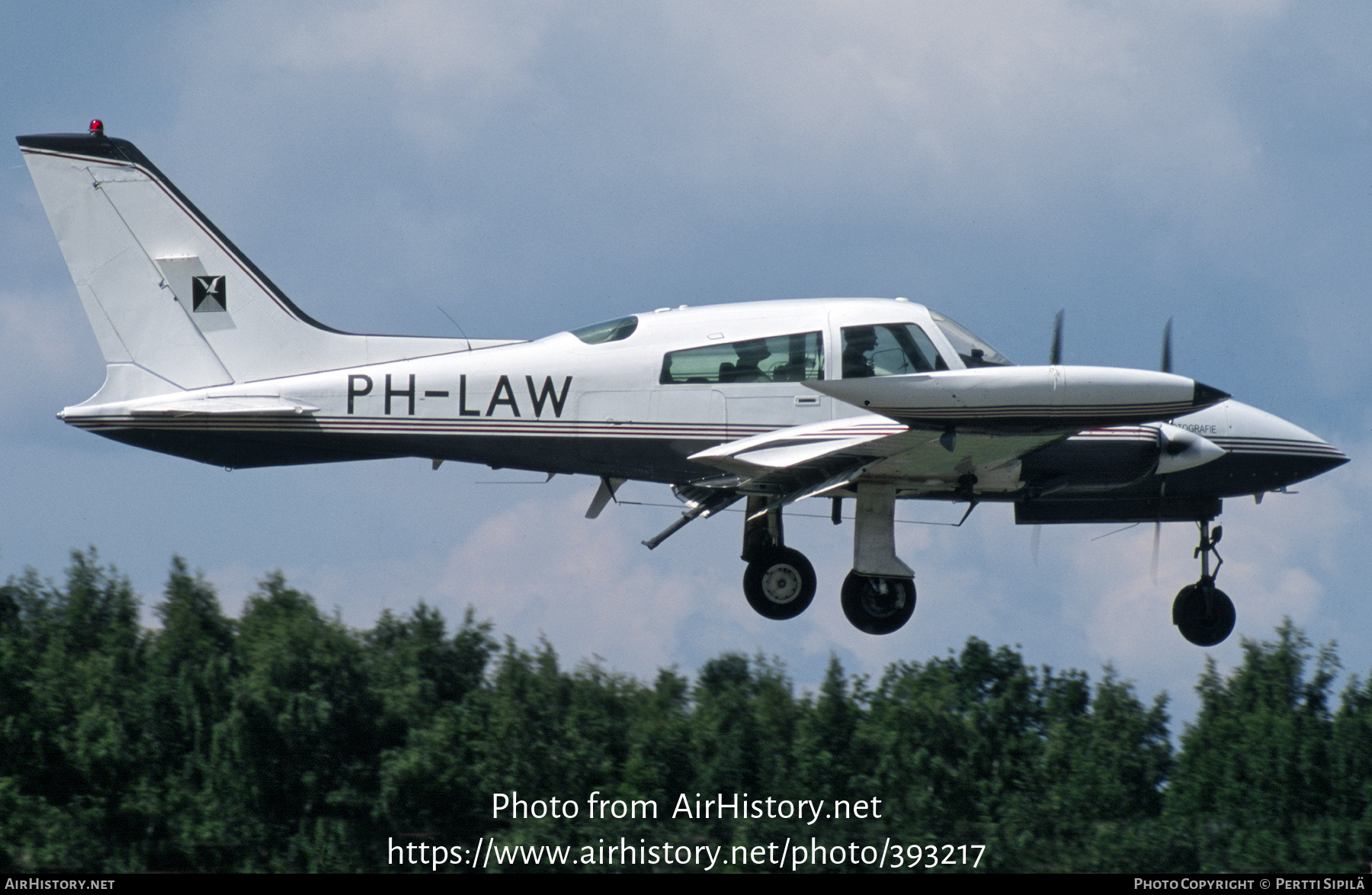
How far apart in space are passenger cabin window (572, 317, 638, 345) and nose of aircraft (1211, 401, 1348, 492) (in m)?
7.29

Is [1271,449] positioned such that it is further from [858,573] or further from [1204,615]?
[858,573]

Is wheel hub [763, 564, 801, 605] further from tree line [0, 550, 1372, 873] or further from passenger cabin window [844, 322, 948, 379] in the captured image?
tree line [0, 550, 1372, 873]

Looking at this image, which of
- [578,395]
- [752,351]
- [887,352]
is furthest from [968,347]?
[578,395]

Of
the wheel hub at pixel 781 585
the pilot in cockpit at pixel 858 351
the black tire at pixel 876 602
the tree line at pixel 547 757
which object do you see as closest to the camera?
the pilot in cockpit at pixel 858 351

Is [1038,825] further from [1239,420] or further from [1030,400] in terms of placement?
[1030,400]

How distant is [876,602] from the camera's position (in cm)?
1759

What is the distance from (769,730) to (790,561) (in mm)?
23269

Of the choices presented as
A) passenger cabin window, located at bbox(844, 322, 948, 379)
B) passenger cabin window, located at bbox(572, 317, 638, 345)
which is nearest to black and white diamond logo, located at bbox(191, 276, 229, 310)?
passenger cabin window, located at bbox(572, 317, 638, 345)

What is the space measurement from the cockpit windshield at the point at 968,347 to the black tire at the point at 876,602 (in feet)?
8.94

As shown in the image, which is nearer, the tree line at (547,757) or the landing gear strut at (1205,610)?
the landing gear strut at (1205,610)

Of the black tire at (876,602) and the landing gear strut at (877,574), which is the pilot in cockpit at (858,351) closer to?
the landing gear strut at (877,574)

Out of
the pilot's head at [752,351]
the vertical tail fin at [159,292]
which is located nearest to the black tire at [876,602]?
the pilot's head at [752,351]

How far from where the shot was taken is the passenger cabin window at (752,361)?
16.5 meters

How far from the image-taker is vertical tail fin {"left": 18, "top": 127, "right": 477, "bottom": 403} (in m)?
17.4
